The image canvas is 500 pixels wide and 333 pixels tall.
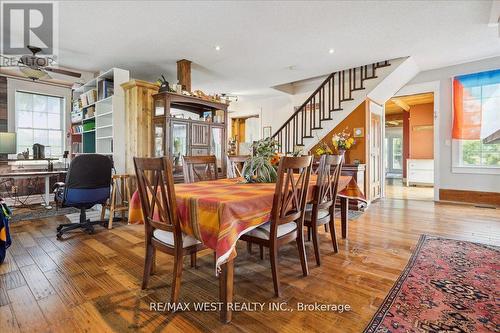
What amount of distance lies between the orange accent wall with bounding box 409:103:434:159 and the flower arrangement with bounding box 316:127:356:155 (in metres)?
4.47

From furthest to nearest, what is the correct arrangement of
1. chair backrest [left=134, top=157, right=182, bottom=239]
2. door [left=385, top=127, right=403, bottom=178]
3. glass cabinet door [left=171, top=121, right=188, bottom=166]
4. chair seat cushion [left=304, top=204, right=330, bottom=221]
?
1. door [left=385, top=127, right=403, bottom=178]
2. glass cabinet door [left=171, top=121, right=188, bottom=166]
3. chair seat cushion [left=304, top=204, right=330, bottom=221]
4. chair backrest [left=134, top=157, right=182, bottom=239]

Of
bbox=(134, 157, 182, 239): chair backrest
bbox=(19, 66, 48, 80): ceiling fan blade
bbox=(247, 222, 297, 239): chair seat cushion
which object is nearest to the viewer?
bbox=(134, 157, 182, 239): chair backrest

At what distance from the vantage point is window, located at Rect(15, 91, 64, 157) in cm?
512

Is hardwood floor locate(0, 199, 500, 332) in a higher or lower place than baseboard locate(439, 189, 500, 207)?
lower

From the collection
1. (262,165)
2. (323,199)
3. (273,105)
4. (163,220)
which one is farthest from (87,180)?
(273,105)

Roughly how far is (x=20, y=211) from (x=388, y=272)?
Answer: 5570 mm

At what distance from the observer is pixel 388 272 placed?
2.16 m

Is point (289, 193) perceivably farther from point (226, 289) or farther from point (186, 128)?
point (186, 128)

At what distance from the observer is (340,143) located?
5.02m

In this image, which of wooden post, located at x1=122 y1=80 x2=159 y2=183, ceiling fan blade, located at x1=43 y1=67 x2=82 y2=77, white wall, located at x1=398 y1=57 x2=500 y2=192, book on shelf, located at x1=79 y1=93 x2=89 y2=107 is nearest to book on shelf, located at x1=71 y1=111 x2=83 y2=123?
book on shelf, located at x1=79 y1=93 x2=89 y2=107

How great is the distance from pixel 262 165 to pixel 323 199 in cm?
67

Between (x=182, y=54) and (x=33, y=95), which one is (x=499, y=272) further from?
(x=33, y=95)

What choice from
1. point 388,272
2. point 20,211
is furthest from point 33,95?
point 388,272

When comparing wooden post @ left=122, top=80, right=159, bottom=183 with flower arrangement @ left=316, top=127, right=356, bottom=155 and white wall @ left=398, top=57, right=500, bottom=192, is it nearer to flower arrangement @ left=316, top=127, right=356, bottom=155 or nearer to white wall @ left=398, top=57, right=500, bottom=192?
flower arrangement @ left=316, top=127, right=356, bottom=155
